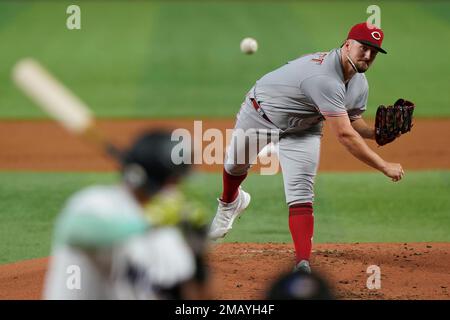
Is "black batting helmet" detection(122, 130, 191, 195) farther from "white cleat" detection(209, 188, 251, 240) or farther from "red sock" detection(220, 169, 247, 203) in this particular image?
"white cleat" detection(209, 188, 251, 240)

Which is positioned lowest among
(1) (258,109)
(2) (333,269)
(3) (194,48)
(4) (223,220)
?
(2) (333,269)

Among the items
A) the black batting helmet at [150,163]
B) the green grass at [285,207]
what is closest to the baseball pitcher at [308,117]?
the green grass at [285,207]

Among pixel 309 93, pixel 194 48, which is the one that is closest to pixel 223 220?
pixel 309 93

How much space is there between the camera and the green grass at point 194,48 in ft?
58.9

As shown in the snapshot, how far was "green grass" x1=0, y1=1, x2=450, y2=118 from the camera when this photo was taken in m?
18.0

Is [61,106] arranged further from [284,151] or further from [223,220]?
[223,220]

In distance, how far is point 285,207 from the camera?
10.2 m

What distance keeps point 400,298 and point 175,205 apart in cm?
353

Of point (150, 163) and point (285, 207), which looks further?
point (285, 207)

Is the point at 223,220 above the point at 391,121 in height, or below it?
below

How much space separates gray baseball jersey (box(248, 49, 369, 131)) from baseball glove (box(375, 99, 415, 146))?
0.24 metres

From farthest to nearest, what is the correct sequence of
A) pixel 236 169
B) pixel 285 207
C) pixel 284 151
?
pixel 285 207, pixel 236 169, pixel 284 151

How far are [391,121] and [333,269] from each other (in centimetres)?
133
